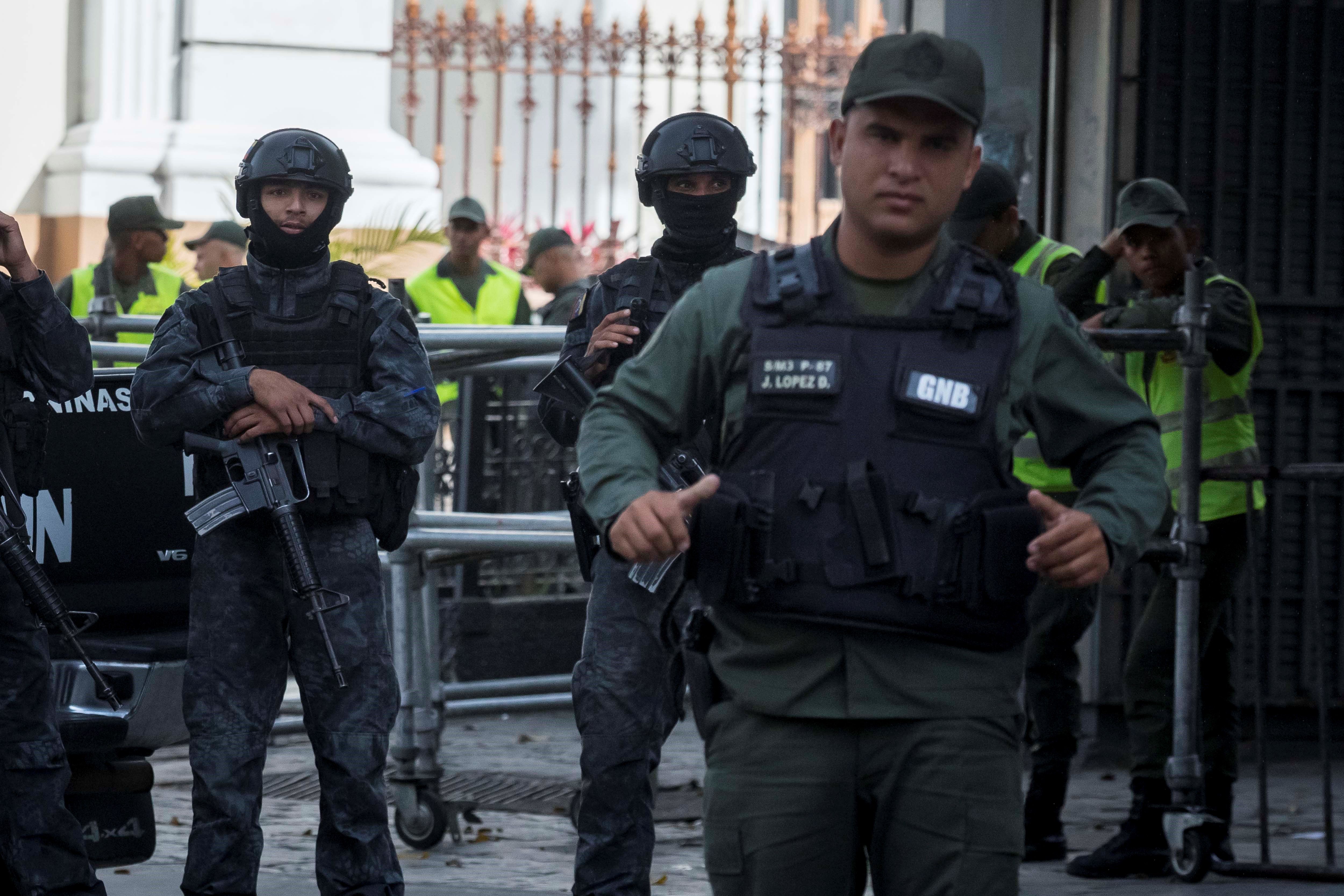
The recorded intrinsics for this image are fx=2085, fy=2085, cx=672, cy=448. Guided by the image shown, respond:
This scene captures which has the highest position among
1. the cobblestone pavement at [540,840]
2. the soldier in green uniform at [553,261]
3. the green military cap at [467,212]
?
the green military cap at [467,212]

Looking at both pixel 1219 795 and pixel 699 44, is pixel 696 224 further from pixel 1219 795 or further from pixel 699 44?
pixel 699 44

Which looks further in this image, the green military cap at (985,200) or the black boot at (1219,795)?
the green military cap at (985,200)

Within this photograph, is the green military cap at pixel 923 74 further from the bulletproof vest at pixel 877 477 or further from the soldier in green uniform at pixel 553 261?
the soldier in green uniform at pixel 553 261

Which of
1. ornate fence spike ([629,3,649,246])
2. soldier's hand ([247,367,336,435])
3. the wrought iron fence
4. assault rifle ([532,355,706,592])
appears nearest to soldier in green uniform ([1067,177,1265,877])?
assault rifle ([532,355,706,592])

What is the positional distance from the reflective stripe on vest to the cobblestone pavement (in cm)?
110

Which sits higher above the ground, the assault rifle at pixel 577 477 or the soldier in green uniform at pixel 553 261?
the soldier in green uniform at pixel 553 261

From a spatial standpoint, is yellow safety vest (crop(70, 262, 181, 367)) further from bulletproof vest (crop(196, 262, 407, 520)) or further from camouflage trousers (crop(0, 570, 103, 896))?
camouflage trousers (crop(0, 570, 103, 896))

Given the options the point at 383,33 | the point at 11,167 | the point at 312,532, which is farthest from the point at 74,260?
the point at 312,532

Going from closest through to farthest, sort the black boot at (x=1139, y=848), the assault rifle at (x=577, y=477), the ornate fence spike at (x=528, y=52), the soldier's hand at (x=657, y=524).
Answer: the soldier's hand at (x=657, y=524)
the assault rifle at (x=577, y=477)
the black boot at (x=1139, y=848)
the ornate fence spike at (x=528, y=52)

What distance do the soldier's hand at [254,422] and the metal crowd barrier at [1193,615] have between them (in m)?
2.19

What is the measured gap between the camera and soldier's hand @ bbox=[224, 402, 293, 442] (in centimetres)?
472

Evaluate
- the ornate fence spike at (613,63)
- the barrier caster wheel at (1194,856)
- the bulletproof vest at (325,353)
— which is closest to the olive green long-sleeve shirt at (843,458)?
the bulletproof vest at (325,353)

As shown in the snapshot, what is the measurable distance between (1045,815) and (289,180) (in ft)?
9.13

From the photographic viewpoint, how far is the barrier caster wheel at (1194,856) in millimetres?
5496
